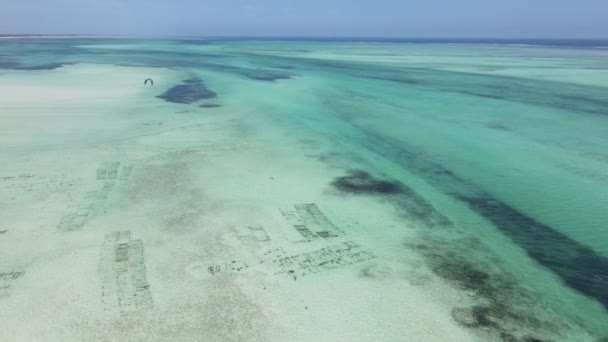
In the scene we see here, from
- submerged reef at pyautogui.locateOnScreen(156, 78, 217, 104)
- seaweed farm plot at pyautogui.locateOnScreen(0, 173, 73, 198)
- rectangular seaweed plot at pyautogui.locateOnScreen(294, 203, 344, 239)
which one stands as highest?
submerged reef at pyautogui.locateOnScreen(156, 78, 217, 104)

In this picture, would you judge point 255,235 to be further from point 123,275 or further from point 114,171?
point 114,171

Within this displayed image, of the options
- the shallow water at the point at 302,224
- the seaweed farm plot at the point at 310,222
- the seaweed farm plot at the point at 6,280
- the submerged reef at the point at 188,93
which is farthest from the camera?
the submerged reef at the point at 188,93

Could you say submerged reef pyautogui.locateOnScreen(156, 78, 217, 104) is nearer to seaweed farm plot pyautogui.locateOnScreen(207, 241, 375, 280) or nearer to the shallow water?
the shallow water

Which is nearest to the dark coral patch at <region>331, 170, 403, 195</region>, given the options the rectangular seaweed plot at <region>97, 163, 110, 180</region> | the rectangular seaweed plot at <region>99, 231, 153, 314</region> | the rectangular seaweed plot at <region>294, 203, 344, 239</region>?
the rectangular seaweed plot at <region>294, 203, 344, 239</region>

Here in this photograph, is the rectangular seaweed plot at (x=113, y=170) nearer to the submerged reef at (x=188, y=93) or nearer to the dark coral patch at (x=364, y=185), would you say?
the dark coral patch at (x=364, y=185)

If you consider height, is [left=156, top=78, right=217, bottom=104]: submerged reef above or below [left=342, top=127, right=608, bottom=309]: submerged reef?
above

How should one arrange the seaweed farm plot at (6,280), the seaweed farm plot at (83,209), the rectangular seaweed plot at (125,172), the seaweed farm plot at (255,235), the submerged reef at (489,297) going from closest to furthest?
the submerged reef at (489,297) < the seaweed farm plot at (6,280) < the seaweed farm plot at (255,235) < the seaweed farm plot at (83,209) < the rectangular seaweed plot at (125,172)

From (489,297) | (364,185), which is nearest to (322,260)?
(489,297)

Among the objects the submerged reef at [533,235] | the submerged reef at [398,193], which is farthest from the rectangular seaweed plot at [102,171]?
the submerged reef at [533,235]
